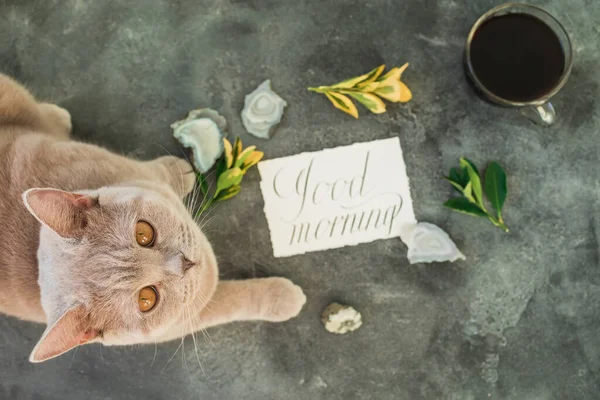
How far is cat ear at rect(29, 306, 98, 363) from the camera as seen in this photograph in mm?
626

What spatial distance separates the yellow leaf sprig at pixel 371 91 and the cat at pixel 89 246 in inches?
15.7

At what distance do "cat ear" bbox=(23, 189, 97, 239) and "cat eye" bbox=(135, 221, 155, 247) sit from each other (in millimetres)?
70

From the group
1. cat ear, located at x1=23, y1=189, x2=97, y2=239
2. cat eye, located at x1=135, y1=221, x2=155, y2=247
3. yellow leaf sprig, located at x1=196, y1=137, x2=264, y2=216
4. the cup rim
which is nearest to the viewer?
cat ear, located at x1=23, y1=189, x2=97, y2=239

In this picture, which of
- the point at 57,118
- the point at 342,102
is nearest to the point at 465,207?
the point at 342,102

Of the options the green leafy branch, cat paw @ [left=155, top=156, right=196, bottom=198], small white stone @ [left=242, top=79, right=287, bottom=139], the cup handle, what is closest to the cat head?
cat paw @ [left=155, top=156, right=196, bottom=198]

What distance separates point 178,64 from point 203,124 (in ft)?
0.50

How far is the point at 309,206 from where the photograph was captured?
41.3 inches

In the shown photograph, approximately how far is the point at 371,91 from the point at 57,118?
2.13 feet

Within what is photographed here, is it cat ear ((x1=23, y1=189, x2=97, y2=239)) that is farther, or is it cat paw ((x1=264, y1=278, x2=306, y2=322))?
cat paw ((x1=264, y1=278, x2=306, y2=322))

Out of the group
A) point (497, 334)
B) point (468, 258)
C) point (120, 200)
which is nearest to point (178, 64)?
point (120, 200)

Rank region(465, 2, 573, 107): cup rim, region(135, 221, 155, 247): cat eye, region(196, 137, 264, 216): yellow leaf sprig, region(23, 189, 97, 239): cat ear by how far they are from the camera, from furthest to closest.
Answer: region(196, 137, 264, 216): yellow leaf sprig → region(465, 2, 573, 107): cup rim → region(135, 221, 155, 247): cat eye → region(23, 189, 97, 239): cat ear

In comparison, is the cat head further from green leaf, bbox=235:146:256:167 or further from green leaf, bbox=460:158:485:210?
green leaf, bbox=460:158:485:210

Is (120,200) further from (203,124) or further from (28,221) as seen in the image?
(203,124)

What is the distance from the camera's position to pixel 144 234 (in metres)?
0.73
